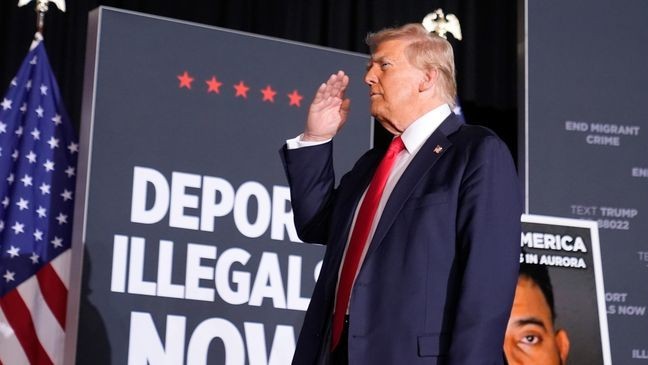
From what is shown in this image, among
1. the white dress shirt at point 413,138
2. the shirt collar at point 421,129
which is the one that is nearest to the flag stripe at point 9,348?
the white dress shirt at point 413,138

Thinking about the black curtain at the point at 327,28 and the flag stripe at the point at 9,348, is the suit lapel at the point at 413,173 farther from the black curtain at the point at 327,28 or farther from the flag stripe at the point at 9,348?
the black curtain at the point at 327,28

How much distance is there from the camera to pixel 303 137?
2.66m

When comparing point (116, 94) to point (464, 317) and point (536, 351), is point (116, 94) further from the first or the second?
point (464, 317)

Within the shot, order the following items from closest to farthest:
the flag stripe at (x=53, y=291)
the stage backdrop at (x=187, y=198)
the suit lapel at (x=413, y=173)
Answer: the suit lapel at (x=413, y=173) < the stage backdrop at (x=187, y=198) < the flag stripe at (x=53, y=291)

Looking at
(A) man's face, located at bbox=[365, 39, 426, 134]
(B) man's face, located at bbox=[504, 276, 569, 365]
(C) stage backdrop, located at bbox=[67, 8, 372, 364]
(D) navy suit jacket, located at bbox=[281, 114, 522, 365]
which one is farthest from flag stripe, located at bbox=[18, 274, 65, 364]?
(A) man's face, located at bbox=[365, 39, 426, 134]

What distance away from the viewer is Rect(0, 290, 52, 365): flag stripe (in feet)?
12.8

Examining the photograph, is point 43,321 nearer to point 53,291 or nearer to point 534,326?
point 53,291

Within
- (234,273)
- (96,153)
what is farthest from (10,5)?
(234,273)

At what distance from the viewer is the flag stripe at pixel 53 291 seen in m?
3.98

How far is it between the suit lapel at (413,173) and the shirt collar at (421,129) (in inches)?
0.8

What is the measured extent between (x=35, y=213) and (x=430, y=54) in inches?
82.9

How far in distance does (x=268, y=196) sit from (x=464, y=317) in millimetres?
2199

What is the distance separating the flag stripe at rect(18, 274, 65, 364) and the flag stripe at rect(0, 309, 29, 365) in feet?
0.26

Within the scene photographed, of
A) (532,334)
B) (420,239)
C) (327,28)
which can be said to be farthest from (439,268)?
(327,28)
